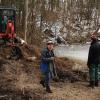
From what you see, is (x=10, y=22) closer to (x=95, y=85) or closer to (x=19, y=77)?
(x=19, y=77)

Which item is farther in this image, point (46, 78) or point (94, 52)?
point (94, 52)

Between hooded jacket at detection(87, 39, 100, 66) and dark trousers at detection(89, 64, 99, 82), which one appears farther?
dark trousers at detection(89, 64, 99, 82)

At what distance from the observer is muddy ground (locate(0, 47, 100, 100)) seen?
12797 mm

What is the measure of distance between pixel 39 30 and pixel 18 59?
10110 mm

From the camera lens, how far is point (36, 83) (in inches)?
579

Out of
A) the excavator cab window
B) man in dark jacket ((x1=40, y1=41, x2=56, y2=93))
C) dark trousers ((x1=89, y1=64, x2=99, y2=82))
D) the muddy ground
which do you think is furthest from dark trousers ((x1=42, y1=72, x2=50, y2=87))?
the excavator cab window

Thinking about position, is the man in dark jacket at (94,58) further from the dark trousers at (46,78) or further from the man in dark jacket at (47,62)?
the dark trousers at (46,78)

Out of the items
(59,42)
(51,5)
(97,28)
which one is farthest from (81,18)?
(59,42)

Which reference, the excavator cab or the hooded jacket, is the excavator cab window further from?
the hooded jacket

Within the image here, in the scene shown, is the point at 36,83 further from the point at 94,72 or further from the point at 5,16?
the point at 5,16

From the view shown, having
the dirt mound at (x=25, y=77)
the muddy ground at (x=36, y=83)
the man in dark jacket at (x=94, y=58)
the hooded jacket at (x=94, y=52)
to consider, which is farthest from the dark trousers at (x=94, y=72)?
the dirt mound at (x=25, y=77)

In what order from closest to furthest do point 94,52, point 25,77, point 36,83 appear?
1. point 94,52
2. point 36,83
3. point 25,77

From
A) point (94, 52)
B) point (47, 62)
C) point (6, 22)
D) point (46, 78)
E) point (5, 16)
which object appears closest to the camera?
point (47, 62)

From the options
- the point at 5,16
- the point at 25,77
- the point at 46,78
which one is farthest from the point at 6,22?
the point at 46,78
